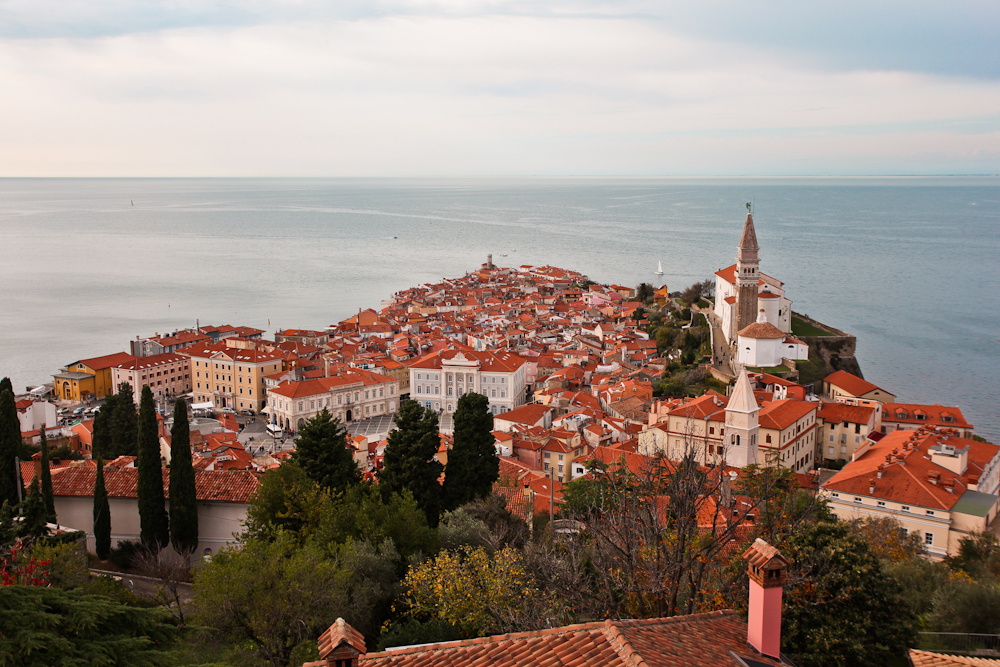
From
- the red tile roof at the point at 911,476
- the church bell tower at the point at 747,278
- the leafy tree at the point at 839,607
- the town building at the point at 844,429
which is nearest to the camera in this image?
the leafy tree at the point at 839,607

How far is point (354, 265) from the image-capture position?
89.8 meters

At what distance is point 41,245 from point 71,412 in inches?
3073

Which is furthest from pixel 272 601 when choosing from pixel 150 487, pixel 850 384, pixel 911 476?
pixel 850 384

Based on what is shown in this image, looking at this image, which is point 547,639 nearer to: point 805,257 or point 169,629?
point 169,629

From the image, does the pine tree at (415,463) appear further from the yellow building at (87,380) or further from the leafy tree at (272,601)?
the yellow building at (87,380)

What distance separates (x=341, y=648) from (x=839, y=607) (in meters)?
5.83

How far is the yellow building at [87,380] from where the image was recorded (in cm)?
3966

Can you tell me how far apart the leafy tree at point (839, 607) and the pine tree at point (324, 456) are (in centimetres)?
724

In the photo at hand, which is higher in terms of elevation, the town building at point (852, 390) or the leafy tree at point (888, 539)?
the leafy tree at point (888, 539)

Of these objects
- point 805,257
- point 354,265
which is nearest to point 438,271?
point 354,265

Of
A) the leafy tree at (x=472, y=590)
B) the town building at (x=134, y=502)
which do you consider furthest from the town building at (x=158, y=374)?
the leafy tree at (x=472, y=590)

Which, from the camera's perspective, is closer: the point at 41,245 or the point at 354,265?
the point at 354,265

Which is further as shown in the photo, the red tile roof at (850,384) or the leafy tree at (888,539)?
the red tile roof at (850,384)

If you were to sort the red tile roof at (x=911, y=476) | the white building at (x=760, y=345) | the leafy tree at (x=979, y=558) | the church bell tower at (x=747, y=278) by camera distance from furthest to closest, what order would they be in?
the church bell tower at (x=747, y=278) < the white building at (x=760, y=345) < the red tile roof at (x=911, y=476) < the leafy tree at (x=979, y=558)
